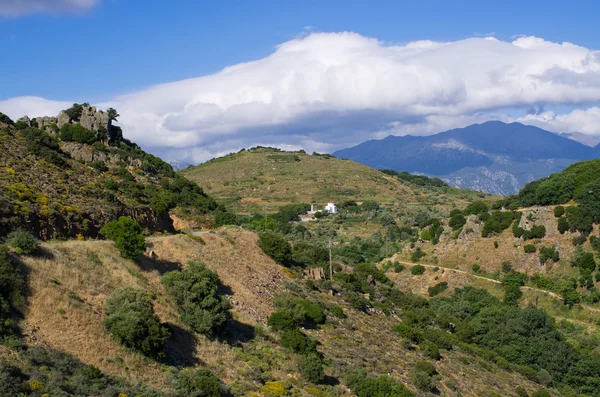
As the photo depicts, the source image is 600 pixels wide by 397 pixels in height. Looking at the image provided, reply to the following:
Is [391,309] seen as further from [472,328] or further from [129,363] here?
[129,363]

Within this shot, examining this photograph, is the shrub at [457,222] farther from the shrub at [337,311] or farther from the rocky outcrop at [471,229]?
the shrub at [337,311]

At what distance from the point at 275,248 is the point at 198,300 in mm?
13341

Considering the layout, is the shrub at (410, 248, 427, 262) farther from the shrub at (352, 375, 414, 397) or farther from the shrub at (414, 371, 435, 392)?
the shrub at (352, 375, 414, 397)

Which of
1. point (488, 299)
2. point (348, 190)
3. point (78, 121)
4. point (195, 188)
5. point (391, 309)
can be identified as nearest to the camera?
point (391, 309)

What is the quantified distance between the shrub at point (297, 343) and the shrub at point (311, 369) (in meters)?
1.31

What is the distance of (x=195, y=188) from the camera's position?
197ft

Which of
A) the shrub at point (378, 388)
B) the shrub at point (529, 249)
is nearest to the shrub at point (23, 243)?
the shrub at point (378, 388)

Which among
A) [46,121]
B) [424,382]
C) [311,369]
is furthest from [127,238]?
[46,121]

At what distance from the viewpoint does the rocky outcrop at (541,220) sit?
2315 inches

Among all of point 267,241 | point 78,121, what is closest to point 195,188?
point 78,121

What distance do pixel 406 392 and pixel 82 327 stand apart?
44.3ft

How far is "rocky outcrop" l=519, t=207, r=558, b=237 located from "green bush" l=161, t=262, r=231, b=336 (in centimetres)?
4359

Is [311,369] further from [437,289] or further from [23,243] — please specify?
[437,289]

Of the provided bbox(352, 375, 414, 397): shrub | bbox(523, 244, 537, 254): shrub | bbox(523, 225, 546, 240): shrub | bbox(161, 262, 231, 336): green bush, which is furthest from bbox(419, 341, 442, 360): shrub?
bbox(523, 225, 546, 240): shrub
